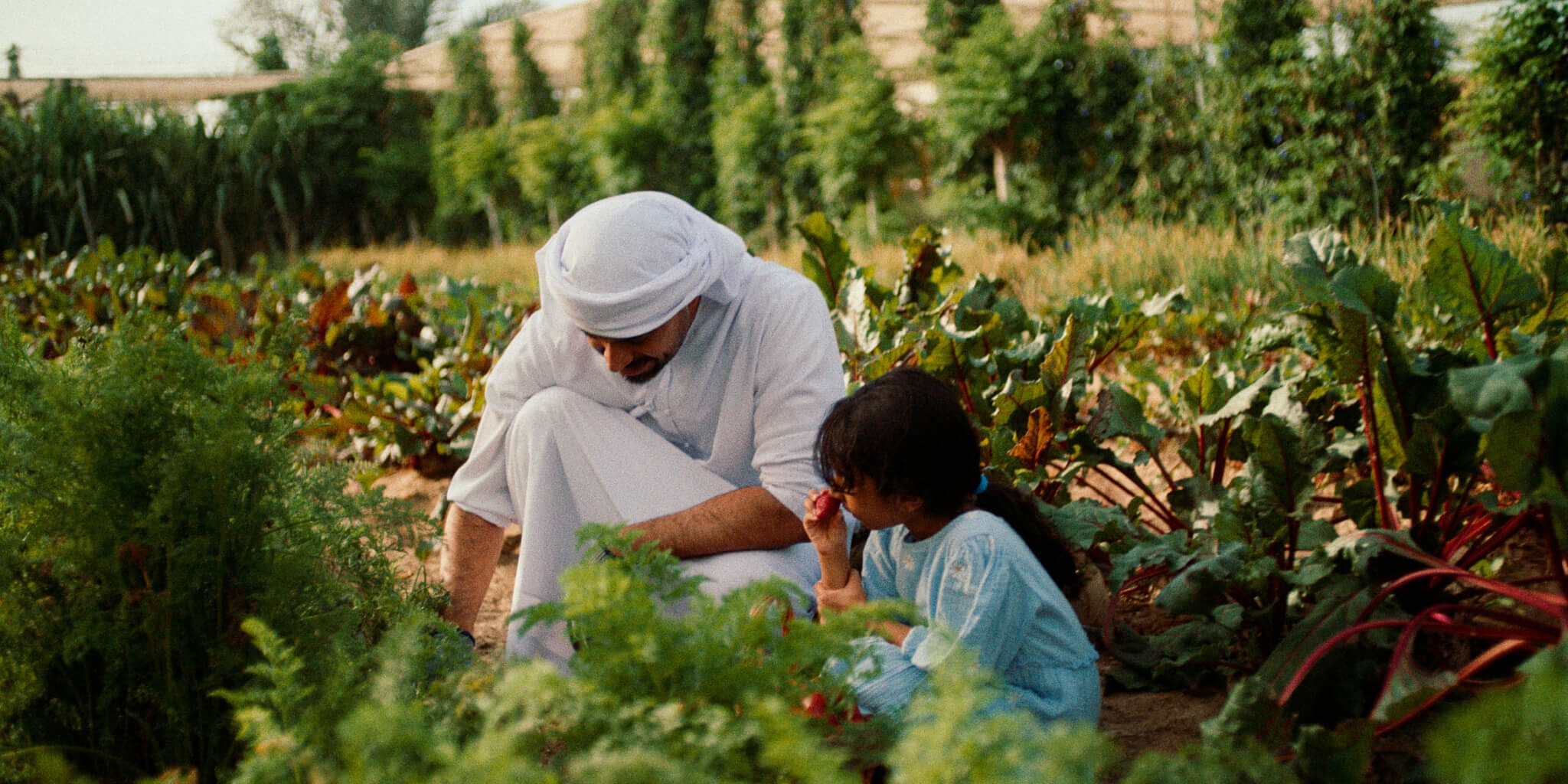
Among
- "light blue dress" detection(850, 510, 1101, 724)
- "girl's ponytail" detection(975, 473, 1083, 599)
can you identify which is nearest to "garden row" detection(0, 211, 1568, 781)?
"girl's ponytail" detection(975, 473, 1083, 599)

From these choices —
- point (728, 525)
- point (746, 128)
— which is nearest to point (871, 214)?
point (746, 128)

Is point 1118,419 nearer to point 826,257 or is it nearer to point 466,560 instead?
point 826,257

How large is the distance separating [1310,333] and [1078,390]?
0.71 meters

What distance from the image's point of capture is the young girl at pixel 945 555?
1.97m

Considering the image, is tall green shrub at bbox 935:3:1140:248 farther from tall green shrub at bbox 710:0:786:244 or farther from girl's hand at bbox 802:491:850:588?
girl's hand at bbox 802:491:850:588

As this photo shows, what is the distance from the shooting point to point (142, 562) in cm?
169

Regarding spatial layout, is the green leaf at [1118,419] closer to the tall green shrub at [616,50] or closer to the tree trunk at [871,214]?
the tree trunk at [871,214]

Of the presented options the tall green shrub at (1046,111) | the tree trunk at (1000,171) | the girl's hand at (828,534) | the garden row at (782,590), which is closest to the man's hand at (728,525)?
the girl's hand at (828,534)

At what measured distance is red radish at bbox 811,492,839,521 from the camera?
2.14 metres

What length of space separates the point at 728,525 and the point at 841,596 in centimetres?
33

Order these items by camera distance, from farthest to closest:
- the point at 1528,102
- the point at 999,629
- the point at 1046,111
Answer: the point at 1046,111
the point at 1528,102
the point at 999,629

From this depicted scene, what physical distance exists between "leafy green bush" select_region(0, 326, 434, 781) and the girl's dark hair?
2.83 ft

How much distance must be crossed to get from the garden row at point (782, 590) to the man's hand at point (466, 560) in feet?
0.83

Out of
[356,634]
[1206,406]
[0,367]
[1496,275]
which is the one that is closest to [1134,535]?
[1206,406]
